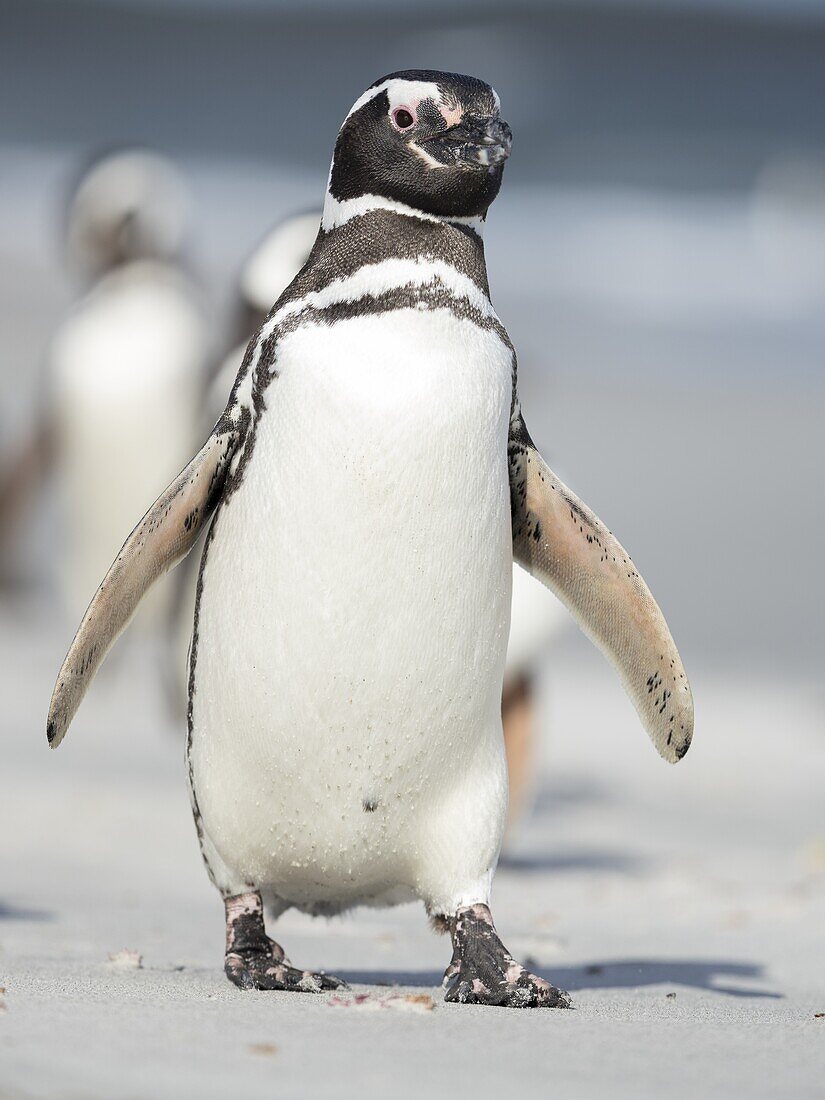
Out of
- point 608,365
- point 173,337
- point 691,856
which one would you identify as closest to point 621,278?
point 608,365

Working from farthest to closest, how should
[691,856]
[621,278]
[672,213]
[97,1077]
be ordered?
1. [672,213]
2. [621,278]
3. [691,856]
4. [97,1077]

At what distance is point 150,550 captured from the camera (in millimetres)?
3385

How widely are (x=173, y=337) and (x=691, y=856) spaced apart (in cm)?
298

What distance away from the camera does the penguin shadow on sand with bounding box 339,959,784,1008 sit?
3645 millimetres

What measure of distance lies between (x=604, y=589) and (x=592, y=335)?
15314mm

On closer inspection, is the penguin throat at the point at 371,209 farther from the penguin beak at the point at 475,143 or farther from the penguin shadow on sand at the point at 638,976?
the penguin shadow on sand at the point at 638,976

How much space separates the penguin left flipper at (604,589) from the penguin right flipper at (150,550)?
0.52 metres

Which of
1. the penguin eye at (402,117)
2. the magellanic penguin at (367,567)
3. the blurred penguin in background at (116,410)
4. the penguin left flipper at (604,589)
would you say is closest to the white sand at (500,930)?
the magellanic penguin at (367,567)

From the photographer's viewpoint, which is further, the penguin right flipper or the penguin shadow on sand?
the penguin shadow on sand

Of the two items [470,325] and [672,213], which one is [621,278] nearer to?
[672,213]

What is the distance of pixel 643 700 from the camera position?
3.59m

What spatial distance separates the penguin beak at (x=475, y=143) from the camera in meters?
3.25

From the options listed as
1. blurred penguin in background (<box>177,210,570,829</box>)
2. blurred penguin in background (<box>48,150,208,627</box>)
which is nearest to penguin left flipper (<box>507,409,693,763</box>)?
blurred penguin in background (<box>177,210,570,829</box>)

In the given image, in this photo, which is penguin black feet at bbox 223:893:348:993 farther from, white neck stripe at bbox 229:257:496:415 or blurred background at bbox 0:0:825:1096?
white neck stripe at bbox 229:257:496:415
